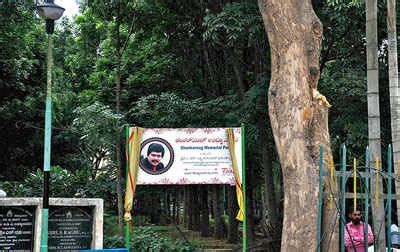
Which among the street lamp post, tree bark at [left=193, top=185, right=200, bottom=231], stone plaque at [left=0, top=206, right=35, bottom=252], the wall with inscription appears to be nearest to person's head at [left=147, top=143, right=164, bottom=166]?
the wall with inscription

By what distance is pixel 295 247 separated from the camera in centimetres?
877

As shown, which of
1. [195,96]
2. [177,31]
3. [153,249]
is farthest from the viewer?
[195,96]

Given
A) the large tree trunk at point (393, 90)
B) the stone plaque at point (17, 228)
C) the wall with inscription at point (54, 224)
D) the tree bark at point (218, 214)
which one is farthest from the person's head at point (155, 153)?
the tree bark at point (218, 214)

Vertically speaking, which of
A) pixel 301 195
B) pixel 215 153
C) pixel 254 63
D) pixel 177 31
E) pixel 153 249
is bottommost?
pixel 153 249

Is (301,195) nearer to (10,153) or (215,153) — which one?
(215,153)

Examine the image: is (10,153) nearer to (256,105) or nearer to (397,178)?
(256,105)

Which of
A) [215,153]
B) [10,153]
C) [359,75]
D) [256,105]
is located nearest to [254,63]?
[256,105]

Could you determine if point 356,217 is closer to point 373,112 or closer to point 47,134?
point 373,112

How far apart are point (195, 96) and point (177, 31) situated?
2.35 m

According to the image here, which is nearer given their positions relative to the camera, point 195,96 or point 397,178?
point 397,178

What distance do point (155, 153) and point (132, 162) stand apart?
0.47 meters

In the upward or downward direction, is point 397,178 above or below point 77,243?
above

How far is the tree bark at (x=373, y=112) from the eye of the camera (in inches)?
334

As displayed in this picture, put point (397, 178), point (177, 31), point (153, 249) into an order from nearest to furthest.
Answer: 1. point (397, 178)
2. point (153, 249)
3. point (177, 31)
